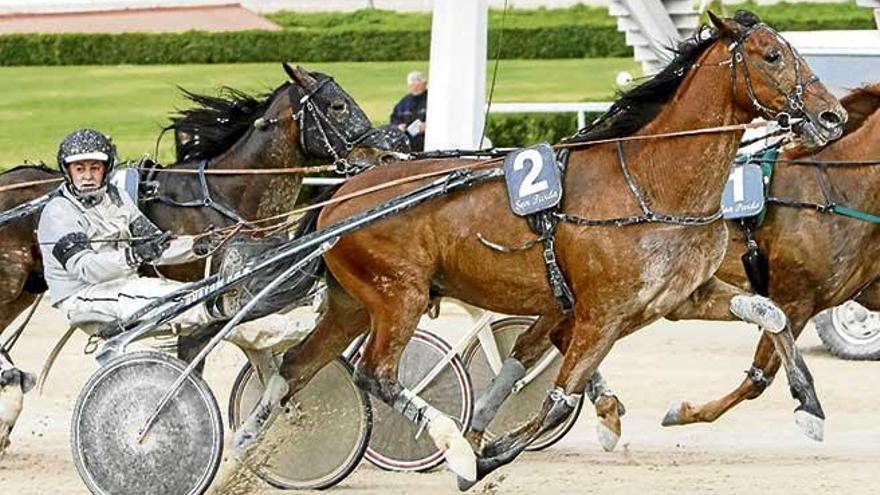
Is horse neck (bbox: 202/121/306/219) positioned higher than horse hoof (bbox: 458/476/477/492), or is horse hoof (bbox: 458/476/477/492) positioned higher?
horse neck (bbox: 202/121/306/219)

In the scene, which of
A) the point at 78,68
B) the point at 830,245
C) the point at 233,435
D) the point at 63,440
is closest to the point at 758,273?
the point at 830,245

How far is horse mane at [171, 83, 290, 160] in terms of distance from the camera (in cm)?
955

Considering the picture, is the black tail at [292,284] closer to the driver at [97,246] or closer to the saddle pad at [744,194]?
the driver at [97,246]

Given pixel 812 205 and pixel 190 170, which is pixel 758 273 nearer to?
pixel 812 205

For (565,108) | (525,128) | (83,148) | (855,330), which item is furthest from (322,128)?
(525,128)

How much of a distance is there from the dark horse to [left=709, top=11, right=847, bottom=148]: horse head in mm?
1963

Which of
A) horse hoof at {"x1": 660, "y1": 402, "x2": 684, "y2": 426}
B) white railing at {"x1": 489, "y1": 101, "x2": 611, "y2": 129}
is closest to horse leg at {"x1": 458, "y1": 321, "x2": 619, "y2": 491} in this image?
horse hoof at {"x1": 660, "y1": 402, "x2": 684, "y2": 426}

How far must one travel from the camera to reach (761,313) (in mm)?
7906

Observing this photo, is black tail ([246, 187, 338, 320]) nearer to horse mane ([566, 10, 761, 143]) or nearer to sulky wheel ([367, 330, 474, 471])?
sulky wheel ([367, 330, 474, 471])

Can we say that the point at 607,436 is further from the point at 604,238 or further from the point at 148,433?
the point at 148,433

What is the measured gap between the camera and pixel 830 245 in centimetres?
878

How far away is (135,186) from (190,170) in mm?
247

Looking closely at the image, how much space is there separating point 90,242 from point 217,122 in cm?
166

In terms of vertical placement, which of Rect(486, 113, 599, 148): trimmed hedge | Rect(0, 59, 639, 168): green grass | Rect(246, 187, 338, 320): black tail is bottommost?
Rect(0, 59, 639, 168): green grass
